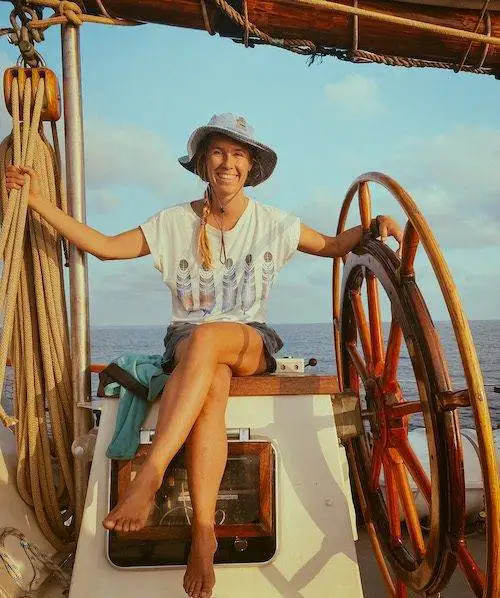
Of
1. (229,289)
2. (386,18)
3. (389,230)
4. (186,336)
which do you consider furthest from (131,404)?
(386,18)

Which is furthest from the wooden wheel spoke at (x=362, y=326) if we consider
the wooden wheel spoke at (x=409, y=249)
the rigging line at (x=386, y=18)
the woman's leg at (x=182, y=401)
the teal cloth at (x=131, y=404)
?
the rigging line at (x=386, y=18)

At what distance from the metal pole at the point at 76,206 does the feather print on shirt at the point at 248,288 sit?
0.69 meters

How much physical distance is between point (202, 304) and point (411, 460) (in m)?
1.02

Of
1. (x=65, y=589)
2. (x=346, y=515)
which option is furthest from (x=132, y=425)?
(x=346, y=515)

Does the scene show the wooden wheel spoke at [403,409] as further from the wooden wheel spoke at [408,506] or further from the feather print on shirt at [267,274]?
the feather print on shirt at [267,274]

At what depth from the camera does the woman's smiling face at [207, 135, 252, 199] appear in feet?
8.17

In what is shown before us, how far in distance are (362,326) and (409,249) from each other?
2.75ft

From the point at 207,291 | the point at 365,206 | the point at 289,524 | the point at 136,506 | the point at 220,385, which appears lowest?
the point at 289,524

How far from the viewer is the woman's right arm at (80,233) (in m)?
2.40

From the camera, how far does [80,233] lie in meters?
2.45

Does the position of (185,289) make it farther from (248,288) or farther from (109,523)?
(109,523)

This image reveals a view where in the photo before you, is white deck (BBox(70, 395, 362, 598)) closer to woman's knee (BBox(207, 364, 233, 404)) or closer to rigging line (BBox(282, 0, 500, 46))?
woman's knee (BBox(207, 364, 233, 404))

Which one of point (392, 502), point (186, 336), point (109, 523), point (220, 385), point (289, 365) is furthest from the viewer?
point (289, 365)

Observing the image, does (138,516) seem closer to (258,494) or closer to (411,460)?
(258,494)
